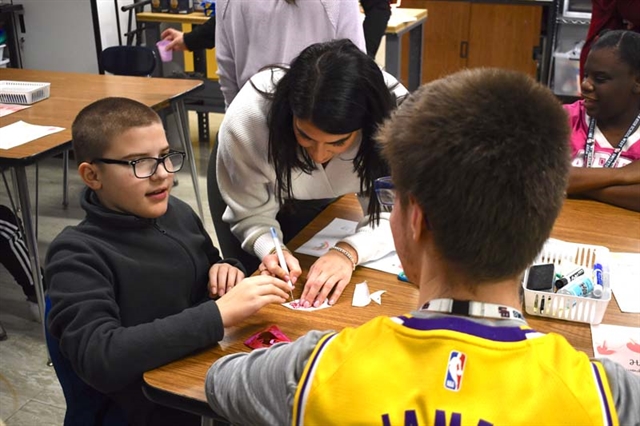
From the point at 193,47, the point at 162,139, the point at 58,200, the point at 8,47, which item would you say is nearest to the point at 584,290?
the point at 162,139

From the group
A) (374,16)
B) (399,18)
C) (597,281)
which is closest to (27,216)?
(374,16)

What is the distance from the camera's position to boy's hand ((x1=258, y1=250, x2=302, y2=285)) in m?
1.55

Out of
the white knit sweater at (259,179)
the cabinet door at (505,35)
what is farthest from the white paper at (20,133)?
the cabinet door at (505,35)

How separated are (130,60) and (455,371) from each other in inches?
149

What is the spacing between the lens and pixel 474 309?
0.82 meters

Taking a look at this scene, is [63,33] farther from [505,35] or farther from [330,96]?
[330,96]

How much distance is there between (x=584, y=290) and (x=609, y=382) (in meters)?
0.64

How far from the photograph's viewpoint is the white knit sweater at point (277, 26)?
2.48m

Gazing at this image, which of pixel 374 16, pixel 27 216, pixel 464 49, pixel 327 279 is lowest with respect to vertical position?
pixel 27 216

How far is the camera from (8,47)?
5.14 m

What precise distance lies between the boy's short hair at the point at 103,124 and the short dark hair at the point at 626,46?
1350 mm

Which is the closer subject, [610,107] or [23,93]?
[610,107]

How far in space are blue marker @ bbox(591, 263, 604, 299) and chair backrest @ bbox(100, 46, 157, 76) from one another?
321cm

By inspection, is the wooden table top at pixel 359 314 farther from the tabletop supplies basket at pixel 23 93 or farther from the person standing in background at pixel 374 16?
the tabletop supplies basket at pixel 23 93
